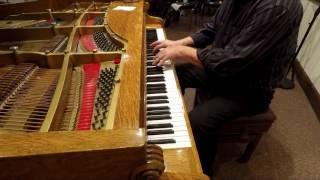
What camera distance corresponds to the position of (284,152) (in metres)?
2.40

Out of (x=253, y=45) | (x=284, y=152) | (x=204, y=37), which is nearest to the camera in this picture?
(x=253, y=45)

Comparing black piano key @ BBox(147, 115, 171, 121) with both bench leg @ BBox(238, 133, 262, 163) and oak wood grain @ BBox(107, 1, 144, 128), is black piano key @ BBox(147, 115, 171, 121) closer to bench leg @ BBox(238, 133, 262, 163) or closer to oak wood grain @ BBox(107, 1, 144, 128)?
oak wood grain @ BBox(107, 1, 144, 128)

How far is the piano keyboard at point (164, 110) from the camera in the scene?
1.22 meters

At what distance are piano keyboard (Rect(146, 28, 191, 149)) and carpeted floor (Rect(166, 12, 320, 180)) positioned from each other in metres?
1.02

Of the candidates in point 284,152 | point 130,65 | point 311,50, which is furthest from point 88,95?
point 311,50

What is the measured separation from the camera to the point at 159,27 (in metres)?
2.32

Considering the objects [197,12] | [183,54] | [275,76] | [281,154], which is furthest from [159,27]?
[197,12]

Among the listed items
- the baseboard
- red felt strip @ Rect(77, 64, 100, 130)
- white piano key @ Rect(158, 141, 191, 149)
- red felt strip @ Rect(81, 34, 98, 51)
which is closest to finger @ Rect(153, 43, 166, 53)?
red felt strip @ Rect(81, 34, 98, 51)

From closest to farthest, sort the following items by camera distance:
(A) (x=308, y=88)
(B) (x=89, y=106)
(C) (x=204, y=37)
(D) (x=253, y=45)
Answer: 1. (B) (x=89, y=106)
2. (D) (x=253, y=45)
3. (C) (x=204, y=37)
4. (A) (x=308, y=88)

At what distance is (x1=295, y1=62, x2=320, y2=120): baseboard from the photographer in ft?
9.77

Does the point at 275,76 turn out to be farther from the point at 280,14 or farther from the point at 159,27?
the point at 159,27

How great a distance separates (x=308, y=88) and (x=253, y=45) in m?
2.19

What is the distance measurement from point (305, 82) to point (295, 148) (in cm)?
124

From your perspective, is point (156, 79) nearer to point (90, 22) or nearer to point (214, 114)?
point (214, 114)
